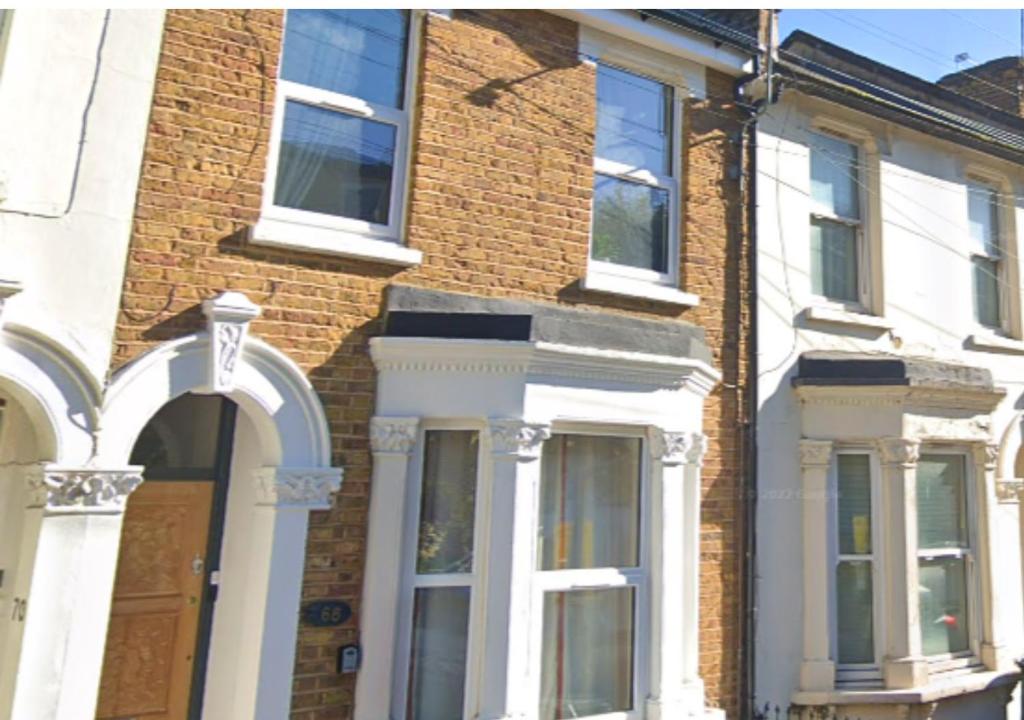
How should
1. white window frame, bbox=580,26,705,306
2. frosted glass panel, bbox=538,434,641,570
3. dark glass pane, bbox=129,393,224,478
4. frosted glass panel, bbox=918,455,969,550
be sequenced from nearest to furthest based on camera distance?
dark glass pane, bbox=129,393,224,478
frosted glass panel, bbox=538,434,641,570
white window frame, bbox=580,26,705,306
frosted glass panel, bbox=918,455,969,550

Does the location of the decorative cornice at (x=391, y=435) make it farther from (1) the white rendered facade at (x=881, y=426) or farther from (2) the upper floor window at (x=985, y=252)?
(2) the upper floor window at (x=985, y=252)

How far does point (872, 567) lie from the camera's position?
611cm

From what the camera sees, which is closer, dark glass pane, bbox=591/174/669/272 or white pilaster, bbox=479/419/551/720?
white pilaster, bbox=479/419/551/720

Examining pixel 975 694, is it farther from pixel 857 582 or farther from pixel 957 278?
pixel 957 278

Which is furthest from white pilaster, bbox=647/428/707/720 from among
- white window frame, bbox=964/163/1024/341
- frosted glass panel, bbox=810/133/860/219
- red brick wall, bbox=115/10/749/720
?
white window frame, bbox=964/163/1024/341

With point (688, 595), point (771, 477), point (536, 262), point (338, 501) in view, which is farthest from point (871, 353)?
point (338, 501)

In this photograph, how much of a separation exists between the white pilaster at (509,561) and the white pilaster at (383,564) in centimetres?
54

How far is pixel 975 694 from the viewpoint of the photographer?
20.8 ft

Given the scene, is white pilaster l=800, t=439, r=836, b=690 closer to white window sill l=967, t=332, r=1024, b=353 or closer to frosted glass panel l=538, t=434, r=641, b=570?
frosted glass panel l=538, t=434, r=641, b=570

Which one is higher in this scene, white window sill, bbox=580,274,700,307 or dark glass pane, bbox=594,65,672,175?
dark glass pane, bbox=594,65,672,175

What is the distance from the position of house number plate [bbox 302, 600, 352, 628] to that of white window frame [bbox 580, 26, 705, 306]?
2.71 m

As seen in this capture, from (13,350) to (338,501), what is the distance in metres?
1.83

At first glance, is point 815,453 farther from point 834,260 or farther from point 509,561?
point 509,561

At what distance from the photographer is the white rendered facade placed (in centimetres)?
582
